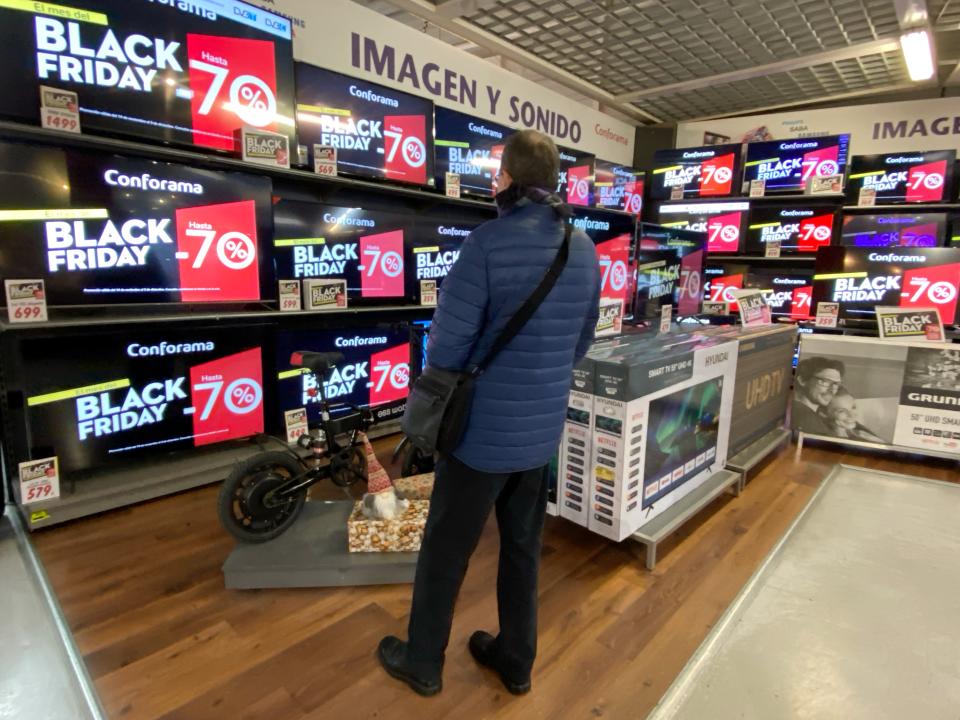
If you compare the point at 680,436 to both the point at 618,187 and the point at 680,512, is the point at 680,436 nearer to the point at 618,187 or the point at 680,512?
the point at 680,512

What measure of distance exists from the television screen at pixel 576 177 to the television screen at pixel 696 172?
211 centimetres

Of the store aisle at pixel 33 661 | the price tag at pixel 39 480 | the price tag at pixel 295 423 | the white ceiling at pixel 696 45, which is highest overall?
the white ceiling at pixel 696 45

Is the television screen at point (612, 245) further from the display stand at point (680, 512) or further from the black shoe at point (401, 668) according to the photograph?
the black shoe at point (401, 668)

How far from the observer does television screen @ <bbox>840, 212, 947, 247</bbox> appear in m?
5.39

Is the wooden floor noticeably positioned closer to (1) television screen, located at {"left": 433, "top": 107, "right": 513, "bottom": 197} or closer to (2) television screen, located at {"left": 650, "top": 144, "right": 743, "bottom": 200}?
(1) television screen, located at {"left": 433, "top": 107, "right": 513, "bottom": 197}

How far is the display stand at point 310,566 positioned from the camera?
2.20 m

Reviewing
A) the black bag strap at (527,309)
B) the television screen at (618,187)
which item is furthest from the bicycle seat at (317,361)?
the television screen at (618,187)

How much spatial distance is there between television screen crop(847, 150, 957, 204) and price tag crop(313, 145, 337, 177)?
5.55m

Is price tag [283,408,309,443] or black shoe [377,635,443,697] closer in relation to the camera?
black shoe [377,635,443,697]

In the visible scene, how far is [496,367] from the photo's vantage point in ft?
4.73

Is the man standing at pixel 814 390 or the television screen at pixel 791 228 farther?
the television screen at pixel 791 228

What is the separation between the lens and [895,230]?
554cm

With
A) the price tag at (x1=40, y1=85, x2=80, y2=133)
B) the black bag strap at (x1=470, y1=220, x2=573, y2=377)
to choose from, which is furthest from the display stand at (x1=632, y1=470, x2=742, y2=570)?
the price tag at (x1=40, y1=85, x2=80, y2=133)

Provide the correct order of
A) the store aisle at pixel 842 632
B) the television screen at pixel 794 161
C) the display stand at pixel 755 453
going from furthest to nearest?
the television screen at pixel 794 161 → the display stand at pixel 755 453 → the store aisle at pixel 842 632
